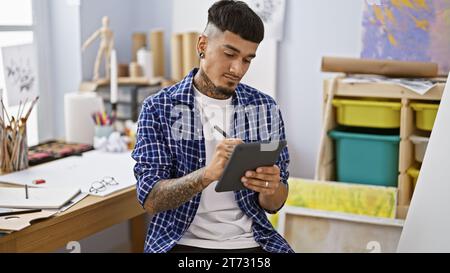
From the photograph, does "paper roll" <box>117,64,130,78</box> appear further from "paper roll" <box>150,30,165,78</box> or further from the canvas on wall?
the canvas on wall

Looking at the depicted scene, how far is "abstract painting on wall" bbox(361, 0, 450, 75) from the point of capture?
5.90 ft

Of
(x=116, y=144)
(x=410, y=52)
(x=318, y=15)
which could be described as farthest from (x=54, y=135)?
(x=410, y=52)

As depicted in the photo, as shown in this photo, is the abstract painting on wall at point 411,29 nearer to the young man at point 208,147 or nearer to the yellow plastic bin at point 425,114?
the yellow plastic bin at point 425,114

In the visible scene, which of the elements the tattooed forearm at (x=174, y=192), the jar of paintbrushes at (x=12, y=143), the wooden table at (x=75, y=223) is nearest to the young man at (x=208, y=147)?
the tattooed forearm at (x=174, y=192)

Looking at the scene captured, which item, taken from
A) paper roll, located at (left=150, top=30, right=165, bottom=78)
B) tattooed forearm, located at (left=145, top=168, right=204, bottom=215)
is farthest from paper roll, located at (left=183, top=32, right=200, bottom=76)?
Result: tattooed forearm, located at (left=145, top=168, right=204, bottom=215)

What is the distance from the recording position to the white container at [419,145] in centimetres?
182

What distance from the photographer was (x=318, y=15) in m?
2.14

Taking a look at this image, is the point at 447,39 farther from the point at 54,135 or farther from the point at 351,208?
the point at 54,135

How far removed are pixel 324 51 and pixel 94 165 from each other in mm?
940

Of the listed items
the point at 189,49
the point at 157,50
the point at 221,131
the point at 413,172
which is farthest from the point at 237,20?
the point at 157,50

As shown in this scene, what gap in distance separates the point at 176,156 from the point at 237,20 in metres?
0.33

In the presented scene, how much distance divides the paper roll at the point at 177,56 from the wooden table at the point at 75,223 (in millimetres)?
817

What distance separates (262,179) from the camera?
46.7 inches

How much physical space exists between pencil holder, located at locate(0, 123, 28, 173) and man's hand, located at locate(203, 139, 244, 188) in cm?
74
